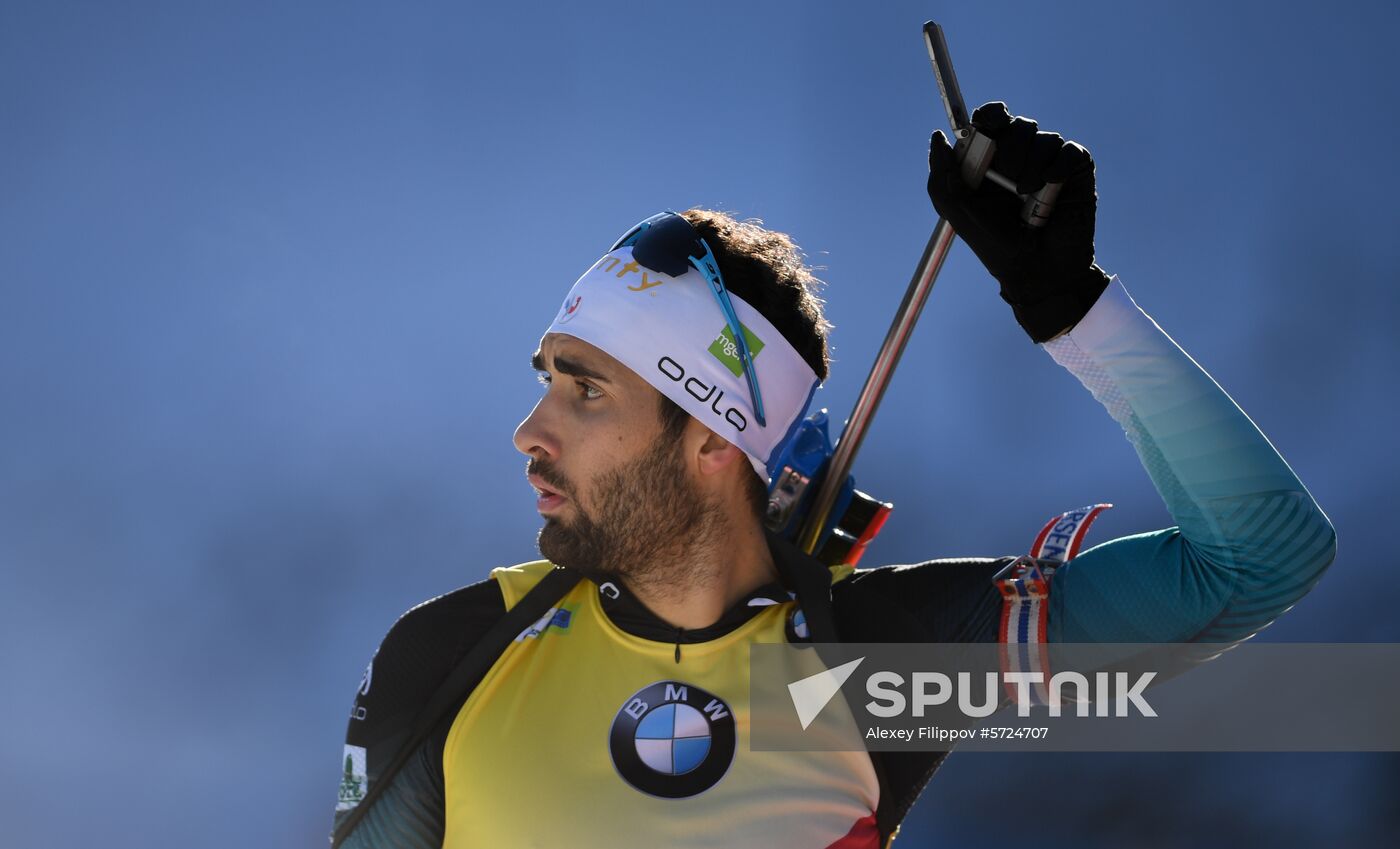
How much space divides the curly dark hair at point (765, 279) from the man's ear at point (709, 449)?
88 mm

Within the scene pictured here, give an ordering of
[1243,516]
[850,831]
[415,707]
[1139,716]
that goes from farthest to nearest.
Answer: [1139,716] → [415,707] → [850,831] → [1243,516]

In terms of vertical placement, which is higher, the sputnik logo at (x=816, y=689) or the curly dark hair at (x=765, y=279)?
the curly dark hair at (x=765, y=279)

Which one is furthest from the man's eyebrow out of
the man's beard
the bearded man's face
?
the man's beard

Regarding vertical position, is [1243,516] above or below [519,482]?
below

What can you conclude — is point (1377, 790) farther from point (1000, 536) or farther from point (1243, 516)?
point (1243, 516)

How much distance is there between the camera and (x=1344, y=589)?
3.58 metres

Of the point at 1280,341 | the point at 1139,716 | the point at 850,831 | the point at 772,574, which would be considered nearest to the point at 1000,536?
the point at 1139,716

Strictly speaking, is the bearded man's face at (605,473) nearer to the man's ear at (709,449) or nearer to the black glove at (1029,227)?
the man's ear at (709,449)

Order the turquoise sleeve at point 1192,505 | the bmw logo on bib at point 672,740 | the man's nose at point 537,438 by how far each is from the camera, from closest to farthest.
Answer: the turquoise sleeve at point 1192,505
the bmw logo on bib at point 672,740
the man's nose at point 537,438

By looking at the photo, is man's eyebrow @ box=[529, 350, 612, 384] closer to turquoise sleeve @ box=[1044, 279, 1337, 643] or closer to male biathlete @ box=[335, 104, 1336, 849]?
male biathlete @ box=[335, 104, 1336, 849]

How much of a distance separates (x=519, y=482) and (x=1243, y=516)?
7.63 feet

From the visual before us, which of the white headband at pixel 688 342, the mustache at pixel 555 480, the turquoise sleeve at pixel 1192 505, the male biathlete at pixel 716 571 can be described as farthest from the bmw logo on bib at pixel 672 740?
the turquoise sleeve at pixel 1192 505

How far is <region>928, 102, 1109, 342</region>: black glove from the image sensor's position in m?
1.66

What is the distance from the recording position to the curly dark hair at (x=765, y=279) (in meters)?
2.10
